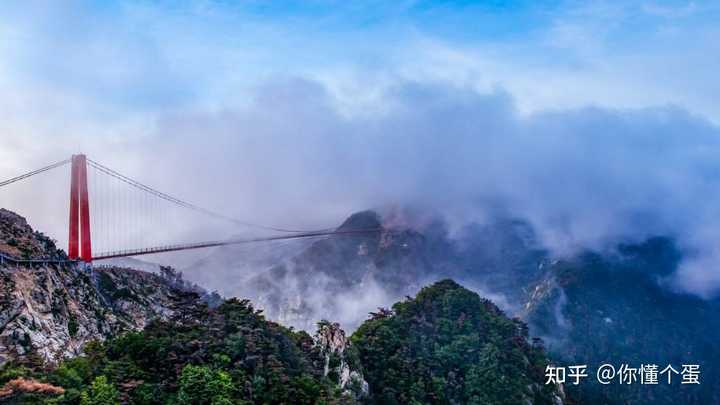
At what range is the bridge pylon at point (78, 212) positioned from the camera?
78188 mm

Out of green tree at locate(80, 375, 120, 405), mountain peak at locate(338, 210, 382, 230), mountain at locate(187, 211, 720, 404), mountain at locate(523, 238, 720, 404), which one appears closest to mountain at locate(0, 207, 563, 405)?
green tree at locate(80, 375, 120, 405)

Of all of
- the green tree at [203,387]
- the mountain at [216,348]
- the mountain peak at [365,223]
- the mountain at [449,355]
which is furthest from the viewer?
the mountain peak at [365,223]

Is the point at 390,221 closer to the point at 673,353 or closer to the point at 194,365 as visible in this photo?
the point at 673,353

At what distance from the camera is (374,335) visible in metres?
85.8

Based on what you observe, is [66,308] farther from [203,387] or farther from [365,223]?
[365,223]

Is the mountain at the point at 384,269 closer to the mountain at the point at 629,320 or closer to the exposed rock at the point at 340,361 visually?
the mountain at the point at 629,320

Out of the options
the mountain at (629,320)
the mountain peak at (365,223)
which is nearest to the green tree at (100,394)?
the mountain at (629,320)

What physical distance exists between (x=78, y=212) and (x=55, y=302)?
16.8 m

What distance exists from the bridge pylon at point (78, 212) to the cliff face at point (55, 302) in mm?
2050

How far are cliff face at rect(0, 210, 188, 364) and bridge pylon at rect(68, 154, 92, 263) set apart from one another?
6.72 feet

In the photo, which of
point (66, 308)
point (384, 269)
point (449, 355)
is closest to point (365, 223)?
point (384, 269)

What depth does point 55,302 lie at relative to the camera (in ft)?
218

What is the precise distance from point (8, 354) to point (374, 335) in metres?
40.3

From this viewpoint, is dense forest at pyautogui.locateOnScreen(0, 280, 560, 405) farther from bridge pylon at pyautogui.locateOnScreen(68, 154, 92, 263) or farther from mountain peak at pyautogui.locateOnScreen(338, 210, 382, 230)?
mountain peak at pyautogui.locateOnScreen(338, 210, 382, 230)
